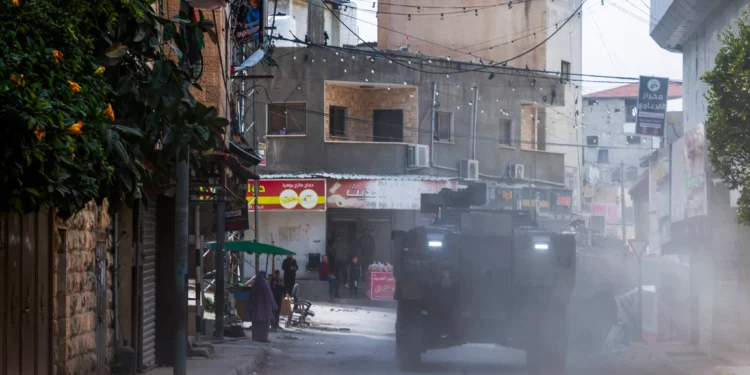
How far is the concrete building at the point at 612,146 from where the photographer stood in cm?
8332

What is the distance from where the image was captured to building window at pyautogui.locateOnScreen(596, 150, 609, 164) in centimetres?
8581

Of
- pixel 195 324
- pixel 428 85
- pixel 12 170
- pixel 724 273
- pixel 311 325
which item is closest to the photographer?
pixel 12 170

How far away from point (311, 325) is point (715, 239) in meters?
10.2

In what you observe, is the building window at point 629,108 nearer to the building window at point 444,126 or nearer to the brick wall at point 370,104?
the building window at point 444,126

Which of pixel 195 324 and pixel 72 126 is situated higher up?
pixel 72 126

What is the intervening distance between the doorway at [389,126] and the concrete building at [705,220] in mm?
12146

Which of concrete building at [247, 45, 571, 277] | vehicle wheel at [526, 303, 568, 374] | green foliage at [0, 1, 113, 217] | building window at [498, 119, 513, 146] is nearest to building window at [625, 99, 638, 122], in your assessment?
building window at [498, 119, 513, 146]

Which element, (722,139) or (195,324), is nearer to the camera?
(722,139)

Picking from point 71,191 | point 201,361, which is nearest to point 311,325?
point 201,361

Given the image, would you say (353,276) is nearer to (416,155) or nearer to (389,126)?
(416,155)

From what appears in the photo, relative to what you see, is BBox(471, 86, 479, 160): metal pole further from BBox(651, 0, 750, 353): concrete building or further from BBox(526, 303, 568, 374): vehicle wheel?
BBox(526, 303, 568, 374): vehicle wheel

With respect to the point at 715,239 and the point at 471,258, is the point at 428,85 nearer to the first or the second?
the point at 715,239

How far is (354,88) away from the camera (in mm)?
38250

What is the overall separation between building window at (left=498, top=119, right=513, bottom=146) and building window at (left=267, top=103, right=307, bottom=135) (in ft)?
29.8
